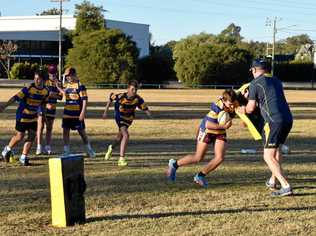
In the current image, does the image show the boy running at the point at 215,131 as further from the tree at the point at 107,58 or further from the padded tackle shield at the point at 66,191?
the tree at the point at 107,58

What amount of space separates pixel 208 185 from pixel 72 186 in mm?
3200

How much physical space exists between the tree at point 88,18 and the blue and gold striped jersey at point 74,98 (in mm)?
77703

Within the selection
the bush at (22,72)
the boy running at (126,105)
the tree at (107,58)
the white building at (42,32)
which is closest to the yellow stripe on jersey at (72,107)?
the boy running at (126,105)

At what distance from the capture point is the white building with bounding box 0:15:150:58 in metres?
116

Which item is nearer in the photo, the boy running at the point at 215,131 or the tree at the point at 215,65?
the boy running at the point at 215,131

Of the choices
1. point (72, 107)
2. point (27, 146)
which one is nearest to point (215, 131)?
point (27, 146)

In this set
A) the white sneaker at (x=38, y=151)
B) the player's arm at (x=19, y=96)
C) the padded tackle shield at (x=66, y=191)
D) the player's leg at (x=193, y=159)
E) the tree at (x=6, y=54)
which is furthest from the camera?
the tree at (x=6, y=54)

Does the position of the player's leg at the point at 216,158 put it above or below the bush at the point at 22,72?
above

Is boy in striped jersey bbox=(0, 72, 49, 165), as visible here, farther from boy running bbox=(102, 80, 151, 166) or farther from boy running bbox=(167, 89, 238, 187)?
boy running bbox=(167, 89, 238, 187)

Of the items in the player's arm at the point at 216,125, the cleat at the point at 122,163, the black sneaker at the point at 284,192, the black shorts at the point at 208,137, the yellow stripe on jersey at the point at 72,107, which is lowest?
the cleat at the point at 122,163

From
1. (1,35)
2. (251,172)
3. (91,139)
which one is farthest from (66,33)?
(251,172)

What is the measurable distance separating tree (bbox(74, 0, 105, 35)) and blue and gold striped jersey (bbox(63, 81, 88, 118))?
3059 inches

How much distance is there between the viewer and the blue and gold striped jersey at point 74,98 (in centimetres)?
1313

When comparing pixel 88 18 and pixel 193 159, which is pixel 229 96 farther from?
pixel 88 18
